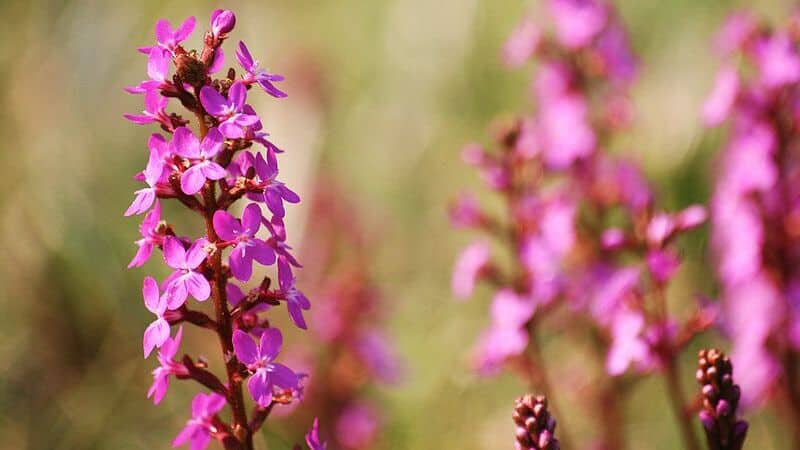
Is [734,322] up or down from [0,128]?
down

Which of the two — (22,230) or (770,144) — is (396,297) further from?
(770,144)

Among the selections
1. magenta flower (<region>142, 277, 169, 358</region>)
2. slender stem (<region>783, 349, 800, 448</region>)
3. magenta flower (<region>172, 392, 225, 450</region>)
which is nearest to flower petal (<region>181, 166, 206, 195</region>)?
magenta flower (<region>142, 277, 169, 358</region>)

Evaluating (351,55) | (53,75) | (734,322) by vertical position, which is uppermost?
(351,55)

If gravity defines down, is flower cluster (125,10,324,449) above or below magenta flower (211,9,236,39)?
below

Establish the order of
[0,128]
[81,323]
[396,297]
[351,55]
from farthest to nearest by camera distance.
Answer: [351,55] < [0,128] < [396,297] < [81,323]

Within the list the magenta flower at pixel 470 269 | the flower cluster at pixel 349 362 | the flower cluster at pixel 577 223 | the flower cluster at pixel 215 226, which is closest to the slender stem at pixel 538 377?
the flower cluster at pixel 577 223

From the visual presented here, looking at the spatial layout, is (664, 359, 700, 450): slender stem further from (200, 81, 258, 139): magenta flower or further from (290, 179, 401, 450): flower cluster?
(290, 179, 401, 450): flower cluster

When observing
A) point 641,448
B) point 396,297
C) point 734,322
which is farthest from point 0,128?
point 734,322
